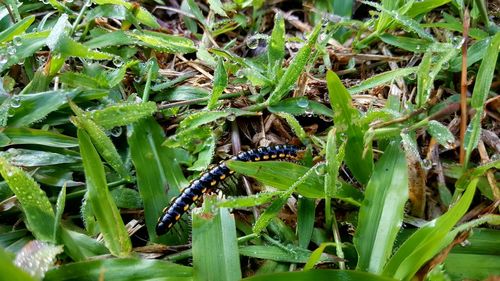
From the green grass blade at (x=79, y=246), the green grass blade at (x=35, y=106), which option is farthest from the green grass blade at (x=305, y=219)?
the green grass blade at (x=35, y=106)

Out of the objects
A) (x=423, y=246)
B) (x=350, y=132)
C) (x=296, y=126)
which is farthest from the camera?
(x=296, y=126)

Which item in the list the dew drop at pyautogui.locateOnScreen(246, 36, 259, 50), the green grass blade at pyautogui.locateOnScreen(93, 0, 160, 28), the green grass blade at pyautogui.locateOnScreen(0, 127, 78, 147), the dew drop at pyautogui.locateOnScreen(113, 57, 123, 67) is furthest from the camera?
the dew drop at pyautogui.locateOnScreen(246, 36, 259, 50)

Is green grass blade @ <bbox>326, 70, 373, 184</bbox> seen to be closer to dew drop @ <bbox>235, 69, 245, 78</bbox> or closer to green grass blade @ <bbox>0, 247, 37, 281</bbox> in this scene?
dew drop @ <bbox>235, 69, 245, 78</bbox>

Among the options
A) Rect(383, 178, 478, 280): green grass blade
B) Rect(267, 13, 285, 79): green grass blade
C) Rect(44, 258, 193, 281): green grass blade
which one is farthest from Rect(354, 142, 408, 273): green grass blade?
Rect(267, 13, 285, 79): green grass blade

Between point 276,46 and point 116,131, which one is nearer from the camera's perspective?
point 116,131

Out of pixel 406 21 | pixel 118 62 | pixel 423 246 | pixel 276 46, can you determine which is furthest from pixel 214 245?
pixel 406 21

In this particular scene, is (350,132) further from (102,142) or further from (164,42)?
(164,42)

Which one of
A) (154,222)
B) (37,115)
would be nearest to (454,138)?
(154,222)
